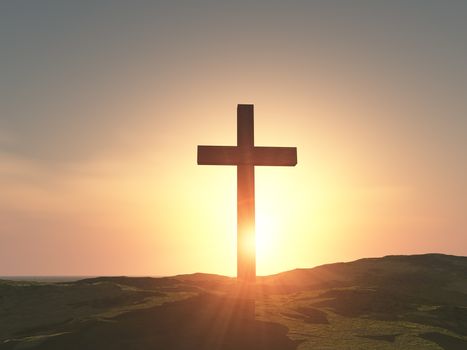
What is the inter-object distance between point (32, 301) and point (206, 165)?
8388 mm

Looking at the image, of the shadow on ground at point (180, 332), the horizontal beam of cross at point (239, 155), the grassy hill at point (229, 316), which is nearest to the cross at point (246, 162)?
the horizontal beam of cross at point (239, 155)

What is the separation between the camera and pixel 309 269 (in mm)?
29641

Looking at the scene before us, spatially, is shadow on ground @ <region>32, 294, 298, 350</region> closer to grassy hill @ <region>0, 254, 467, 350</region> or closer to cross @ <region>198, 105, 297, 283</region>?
grassy hill @ <region>0, 254, 467, 350</region>

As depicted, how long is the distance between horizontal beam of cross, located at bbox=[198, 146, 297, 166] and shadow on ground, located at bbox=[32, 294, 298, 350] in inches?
263

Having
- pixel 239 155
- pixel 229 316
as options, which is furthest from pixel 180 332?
pixel 239 155

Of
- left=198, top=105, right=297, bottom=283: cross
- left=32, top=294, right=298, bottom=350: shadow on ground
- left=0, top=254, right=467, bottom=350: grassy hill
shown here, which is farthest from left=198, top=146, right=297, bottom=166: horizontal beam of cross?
left=32, top=294, right=298, bottom=350: shadow on ground

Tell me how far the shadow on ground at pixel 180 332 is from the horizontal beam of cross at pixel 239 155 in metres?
6.69

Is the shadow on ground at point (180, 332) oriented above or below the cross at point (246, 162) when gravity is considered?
below

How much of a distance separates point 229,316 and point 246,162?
24.7ft

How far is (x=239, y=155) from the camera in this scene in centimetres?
2114

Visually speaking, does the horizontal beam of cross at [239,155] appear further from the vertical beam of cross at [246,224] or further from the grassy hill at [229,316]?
the grassy hill at [229,316]

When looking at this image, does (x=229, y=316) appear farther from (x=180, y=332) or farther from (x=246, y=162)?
(x=246, y=162)

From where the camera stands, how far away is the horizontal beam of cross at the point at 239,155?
2108cm

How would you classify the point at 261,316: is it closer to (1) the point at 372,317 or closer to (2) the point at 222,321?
(2) the point at 222,321
